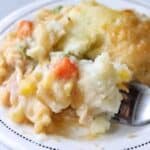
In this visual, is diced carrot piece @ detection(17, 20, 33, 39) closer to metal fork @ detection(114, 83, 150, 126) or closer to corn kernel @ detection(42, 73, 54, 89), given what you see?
corn kernel @ detection(42, 73, 54, 89)

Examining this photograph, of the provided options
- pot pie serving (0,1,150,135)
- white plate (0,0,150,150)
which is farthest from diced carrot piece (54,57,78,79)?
white plate (0,0,150,150)

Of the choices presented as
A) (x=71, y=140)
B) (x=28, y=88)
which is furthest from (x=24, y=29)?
(x=71, y=140)

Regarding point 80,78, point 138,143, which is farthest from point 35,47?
point 138,143

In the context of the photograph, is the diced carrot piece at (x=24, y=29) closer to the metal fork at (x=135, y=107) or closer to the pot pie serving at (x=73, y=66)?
the pot pie serving at (x=73, y=66)

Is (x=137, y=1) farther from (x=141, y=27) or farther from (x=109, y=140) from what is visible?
(x=109, y=140)

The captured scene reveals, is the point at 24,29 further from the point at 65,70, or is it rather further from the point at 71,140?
the point at 71,140
